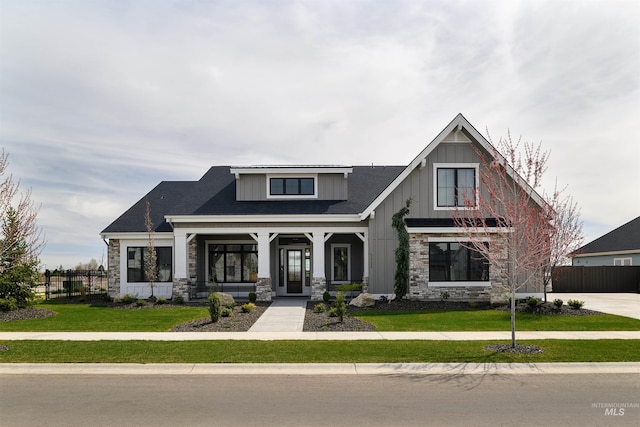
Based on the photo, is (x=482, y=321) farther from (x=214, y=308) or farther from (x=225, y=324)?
(x=214, y=308)

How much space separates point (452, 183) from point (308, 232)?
22.8 ft

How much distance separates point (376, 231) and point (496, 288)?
18.7 feet

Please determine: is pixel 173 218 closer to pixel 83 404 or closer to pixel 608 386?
pixel 83 404

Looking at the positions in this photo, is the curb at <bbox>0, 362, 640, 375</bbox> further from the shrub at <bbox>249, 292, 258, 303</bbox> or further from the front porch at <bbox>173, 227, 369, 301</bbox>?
the front porch at <bbox>173, 227, 369, 301</bbox>

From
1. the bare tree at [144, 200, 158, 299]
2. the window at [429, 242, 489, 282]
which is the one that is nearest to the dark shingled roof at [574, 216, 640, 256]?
the window at [429, 242, 489, 282]

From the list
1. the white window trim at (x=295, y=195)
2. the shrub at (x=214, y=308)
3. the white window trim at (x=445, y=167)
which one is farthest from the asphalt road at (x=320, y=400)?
the white window trim at (x=295, y=195)

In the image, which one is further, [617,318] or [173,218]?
[173,218]

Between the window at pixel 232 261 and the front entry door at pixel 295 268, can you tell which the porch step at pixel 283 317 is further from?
the window at pixel 232 261

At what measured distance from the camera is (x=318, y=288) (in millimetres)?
22797

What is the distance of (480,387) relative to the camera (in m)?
8.98

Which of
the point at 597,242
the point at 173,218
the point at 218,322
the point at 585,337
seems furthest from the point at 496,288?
the point at 597,242

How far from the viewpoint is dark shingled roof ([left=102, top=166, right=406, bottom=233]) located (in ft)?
77.8

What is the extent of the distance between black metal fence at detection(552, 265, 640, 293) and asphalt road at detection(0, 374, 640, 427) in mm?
22822

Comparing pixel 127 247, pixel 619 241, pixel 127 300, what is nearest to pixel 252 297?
pixel 127 300
